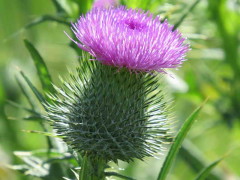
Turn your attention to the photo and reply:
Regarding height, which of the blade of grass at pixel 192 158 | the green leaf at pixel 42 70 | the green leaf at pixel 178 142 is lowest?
the blade of grass at pixel 192 158

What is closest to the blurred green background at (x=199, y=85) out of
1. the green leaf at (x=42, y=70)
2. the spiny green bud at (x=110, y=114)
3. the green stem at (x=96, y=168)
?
the green leaf at (x=42, y=70)

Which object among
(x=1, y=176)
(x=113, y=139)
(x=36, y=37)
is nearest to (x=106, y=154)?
(x=113, y=139)

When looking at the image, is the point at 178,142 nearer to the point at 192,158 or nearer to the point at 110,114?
the point at 110,114

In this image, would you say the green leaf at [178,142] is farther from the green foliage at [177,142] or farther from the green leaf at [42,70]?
the green leaf at [42,70]

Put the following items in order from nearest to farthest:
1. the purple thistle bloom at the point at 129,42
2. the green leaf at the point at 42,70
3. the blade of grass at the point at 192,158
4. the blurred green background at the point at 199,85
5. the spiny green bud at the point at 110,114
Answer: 1. the purple thistle bloom at the point at 129,42
2. the spiny green bud at the point at 110,114
3. the green leaf at the point at 42,70
4. the blade of grass at the point at 192,158
5. the blurred green background at the point at 199,85

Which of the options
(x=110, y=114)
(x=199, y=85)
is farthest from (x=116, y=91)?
(x=199, y=85)

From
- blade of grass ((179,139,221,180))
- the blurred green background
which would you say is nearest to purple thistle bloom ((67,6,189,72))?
the blurred green background

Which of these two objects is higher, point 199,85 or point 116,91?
point 199,85
